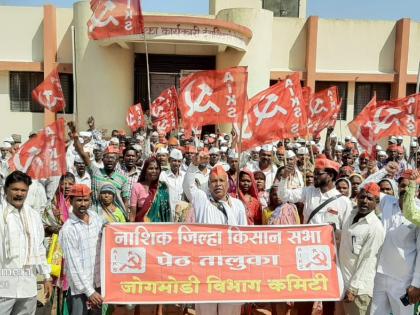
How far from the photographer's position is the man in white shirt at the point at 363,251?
12.8ft

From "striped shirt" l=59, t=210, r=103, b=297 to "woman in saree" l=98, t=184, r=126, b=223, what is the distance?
573 millimetres

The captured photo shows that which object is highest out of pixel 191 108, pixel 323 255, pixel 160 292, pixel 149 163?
pixel 191 108

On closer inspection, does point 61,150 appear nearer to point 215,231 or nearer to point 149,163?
point 149,163

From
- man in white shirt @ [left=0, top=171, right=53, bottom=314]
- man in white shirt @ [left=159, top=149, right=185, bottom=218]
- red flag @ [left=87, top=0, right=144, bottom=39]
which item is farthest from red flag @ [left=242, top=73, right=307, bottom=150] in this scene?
man in white shirt @ [left=0, top=171, right=53, bottom=314]

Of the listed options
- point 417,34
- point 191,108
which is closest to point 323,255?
point 191,108

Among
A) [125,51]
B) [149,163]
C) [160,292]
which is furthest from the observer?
[125,51]

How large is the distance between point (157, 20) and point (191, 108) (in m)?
8.07

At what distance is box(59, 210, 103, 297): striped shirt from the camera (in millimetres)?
3557

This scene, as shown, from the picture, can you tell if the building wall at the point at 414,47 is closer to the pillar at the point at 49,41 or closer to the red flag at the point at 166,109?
the red flag at the point at 166,109

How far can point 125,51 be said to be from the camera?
15188mm

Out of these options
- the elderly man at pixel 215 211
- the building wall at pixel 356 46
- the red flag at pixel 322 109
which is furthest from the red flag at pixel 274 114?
the building wall at pixel 356 46

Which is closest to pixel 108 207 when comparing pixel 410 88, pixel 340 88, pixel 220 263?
pixel 220 263

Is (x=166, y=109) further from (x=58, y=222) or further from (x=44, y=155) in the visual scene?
(x=58, y=222)

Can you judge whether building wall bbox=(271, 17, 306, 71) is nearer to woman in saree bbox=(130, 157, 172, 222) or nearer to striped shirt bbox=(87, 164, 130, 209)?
striped shirt bbox=(87, 164, 130, 209)
